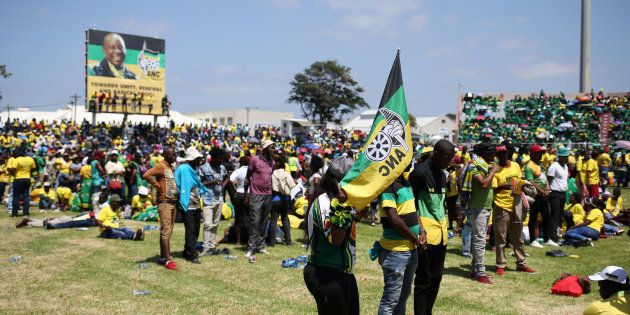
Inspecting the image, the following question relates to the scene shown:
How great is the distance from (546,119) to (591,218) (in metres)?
25.2

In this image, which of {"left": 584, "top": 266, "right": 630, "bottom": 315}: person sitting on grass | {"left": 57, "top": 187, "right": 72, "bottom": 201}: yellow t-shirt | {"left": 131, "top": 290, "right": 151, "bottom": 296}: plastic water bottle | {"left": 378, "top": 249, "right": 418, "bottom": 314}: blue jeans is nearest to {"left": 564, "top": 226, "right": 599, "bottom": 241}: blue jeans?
{"left": 584, "top": 266, "right": 630, "bottom": 315}: person sitting on grass

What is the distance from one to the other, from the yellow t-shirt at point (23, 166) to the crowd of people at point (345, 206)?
24mm

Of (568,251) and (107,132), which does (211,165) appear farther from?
(107,132)

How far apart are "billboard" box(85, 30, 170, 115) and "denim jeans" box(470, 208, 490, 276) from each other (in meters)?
32.6

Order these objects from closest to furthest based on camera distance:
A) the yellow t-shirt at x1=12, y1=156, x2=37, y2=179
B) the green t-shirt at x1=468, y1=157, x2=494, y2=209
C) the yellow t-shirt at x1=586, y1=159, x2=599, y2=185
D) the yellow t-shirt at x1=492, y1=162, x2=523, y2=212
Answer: the green t-shirt at x1=468, y1=157, x2=494, y2=209, the yellow t-shirt at x1=492, y1=162, x2=523, y2=212, the yellow t-shirt at x1=12, y1=156, x2=37, y2=179, the yellow t-shirt at x1=586, y1=159, x2=599, y2=185

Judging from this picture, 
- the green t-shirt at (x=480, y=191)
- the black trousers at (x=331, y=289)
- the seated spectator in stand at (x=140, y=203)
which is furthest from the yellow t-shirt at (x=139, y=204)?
the black trousers at (x=331, y=289)

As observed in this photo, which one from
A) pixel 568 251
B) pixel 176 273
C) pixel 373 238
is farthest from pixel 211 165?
pixel 568 251

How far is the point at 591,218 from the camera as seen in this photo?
10617 mm

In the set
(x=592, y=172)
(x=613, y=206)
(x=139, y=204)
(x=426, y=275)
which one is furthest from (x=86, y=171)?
(x=613, y=206)

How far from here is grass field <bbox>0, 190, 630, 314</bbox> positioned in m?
5.98

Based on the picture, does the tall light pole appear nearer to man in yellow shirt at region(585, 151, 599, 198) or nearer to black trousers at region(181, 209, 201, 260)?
man in yellow shirt at region(585, 151, 599, 198)

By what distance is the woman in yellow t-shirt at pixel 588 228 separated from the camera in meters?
10.2

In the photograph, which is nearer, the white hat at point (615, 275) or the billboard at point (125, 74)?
the white hat at point (615, 275)

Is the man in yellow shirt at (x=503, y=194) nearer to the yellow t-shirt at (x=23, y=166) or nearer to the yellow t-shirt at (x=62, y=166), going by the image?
the yellow t-shirt at (x=23, y=166)
